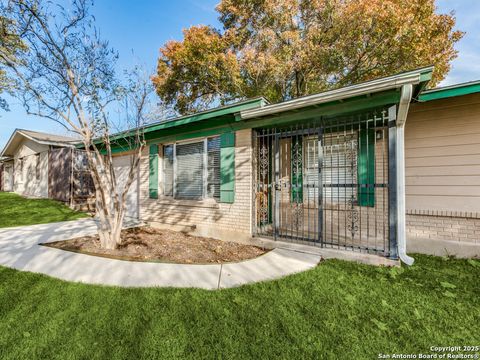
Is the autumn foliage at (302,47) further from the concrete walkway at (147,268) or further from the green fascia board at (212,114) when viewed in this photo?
the concrete walkway at (147,268)

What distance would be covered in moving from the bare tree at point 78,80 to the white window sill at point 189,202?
66.0 inches

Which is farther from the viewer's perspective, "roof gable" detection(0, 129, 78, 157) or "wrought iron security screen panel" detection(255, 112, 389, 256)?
"roof gable" detection(0, 129, 78, 157)

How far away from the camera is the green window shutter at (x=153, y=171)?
7.11 meters

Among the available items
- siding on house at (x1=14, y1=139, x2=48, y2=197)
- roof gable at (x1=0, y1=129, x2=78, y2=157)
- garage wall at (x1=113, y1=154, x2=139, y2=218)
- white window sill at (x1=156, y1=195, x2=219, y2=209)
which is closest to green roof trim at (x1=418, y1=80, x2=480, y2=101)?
white window sill at (x1=156, y1=195, x2=219, y2=209)

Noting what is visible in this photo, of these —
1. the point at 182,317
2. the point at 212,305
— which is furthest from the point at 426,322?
the point at 182,317

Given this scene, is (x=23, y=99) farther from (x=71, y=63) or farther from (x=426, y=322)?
(x=426, y=322)

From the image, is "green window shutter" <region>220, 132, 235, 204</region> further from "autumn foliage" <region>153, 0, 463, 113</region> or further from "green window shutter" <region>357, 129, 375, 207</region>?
"autumn foliage" <region>153, 0, 463, 113</region>

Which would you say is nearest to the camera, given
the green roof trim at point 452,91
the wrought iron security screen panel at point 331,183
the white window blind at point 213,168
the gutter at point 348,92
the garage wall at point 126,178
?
the gutter at point 348,92

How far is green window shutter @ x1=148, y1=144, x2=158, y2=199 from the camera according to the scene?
711cm

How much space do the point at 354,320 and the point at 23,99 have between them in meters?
7.12

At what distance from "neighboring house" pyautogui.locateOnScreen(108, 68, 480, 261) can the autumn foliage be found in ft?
21.6

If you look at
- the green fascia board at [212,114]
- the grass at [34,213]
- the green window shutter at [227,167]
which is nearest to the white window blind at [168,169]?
the green fascia board at [212,114]

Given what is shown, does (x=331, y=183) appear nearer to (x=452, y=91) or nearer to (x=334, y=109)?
(x=334, y=109)

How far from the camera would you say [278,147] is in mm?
5113
